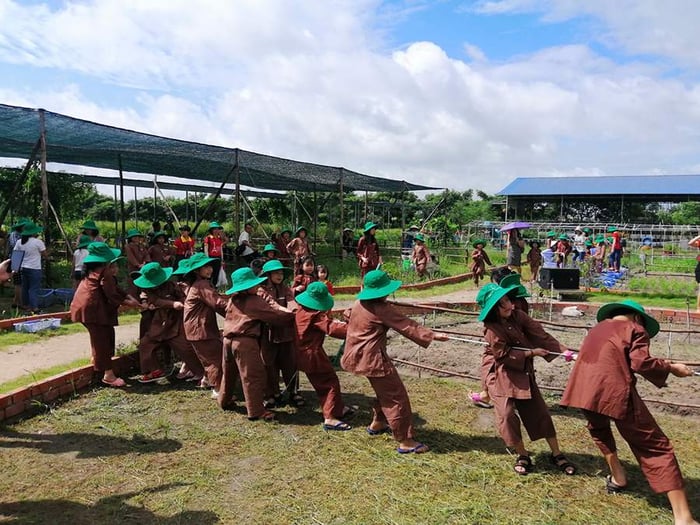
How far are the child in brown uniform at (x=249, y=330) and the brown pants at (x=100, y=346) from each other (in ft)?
5.12

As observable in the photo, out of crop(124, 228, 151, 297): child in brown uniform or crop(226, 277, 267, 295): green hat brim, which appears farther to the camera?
crop(124, 228, 151, 297): child in brown uniform

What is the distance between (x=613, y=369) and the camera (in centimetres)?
345

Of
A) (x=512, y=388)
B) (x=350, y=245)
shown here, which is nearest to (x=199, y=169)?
(x=350, y=245)

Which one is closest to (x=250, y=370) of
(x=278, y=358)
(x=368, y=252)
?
(x=278, y=358)

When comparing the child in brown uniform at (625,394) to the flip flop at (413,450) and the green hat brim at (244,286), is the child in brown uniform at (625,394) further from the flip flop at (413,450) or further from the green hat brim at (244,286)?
the green hat brim at (244,286)

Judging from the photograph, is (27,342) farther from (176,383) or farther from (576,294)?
(576,294)

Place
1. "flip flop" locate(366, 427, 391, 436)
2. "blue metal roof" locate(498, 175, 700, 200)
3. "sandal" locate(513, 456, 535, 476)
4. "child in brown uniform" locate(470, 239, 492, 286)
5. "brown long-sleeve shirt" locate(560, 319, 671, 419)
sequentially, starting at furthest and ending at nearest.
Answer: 1. "blue metal roof" locate(498, 175, 700, 200)
2. "child in brown uniform" locate(470, 239, 492, 286)
3. "flip flop" locate(366, 427, 391, 436)
4. "sandal" locate(513, 456, 535, 476)
5. "brown long-sleeve shirt" locate(560, 319, 671, 419)

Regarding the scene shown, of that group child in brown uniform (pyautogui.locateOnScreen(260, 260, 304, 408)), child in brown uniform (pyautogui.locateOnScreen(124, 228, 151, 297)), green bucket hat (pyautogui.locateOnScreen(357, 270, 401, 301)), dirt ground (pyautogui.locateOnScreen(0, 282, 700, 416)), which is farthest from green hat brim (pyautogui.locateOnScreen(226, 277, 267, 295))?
child in brown uniform (pyautogui.locateOnScreen(124, 228, 151, 297))

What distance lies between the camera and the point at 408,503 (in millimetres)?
3496

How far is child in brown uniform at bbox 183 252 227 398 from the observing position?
5.42 meters

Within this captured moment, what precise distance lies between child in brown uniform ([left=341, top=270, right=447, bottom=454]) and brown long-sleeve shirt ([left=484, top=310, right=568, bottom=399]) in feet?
1.35


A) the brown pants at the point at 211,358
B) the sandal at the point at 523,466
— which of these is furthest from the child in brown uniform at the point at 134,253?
the sandal at the point at 523,466

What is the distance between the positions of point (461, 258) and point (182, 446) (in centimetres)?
1701

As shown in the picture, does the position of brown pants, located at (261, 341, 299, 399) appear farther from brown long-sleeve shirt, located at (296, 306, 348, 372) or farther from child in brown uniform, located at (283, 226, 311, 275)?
child in brown uniform, located at (283, 226, 311, 275)
